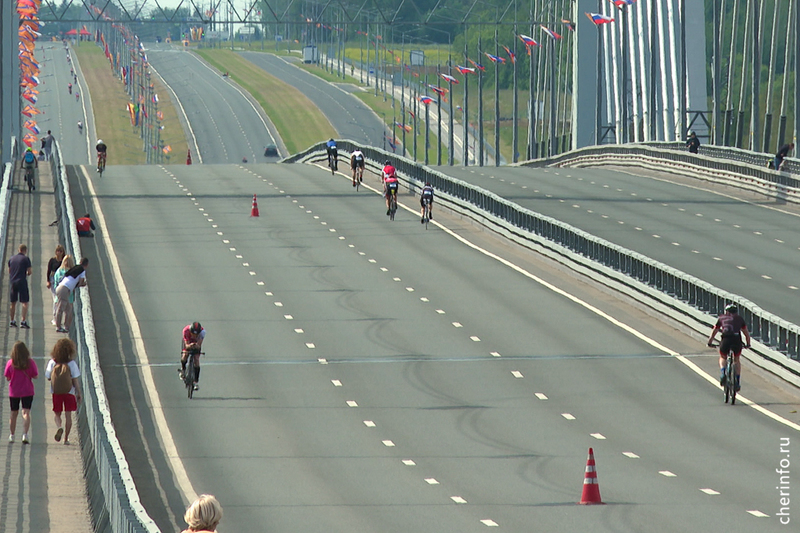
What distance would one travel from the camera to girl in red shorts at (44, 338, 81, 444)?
18406mm

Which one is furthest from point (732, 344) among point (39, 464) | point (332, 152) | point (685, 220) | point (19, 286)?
point (332, 152)

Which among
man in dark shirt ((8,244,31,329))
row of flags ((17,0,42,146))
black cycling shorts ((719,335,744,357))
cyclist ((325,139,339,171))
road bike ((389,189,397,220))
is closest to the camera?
black cycling shorts ((719,335,744,357))

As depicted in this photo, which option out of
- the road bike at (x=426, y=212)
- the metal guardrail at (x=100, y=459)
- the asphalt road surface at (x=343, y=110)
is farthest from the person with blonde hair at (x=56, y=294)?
the asphalt road surface at (x=343, y=110)

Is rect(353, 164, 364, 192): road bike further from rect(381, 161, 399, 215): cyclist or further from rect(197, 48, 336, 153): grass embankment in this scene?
rect(197, 48, 336, 153): grass embankment

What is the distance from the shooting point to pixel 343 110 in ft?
547

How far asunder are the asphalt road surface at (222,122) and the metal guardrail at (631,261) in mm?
88522

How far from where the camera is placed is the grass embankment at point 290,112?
5960 inches

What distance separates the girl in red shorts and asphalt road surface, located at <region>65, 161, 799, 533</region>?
Result: 3.38ft

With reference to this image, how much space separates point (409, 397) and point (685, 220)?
933 inches

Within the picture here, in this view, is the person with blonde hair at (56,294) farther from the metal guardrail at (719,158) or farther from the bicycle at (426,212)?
the metal guardrail at (719,158)

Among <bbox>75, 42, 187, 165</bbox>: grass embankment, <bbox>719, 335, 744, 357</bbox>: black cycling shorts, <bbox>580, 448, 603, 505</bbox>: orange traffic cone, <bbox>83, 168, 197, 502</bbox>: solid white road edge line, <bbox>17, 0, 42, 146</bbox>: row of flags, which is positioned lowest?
<bbox>75, 42, 187, 165</bbox>: grass embankment

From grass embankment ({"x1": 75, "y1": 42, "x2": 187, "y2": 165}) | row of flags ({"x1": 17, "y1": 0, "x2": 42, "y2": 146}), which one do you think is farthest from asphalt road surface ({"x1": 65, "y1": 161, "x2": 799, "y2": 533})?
grass embankment ({"x1": 75, "y1": 42, "x2": 187, "y2": 165})

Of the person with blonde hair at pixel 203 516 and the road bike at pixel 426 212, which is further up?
the person with blonde hair at pixel 203 516

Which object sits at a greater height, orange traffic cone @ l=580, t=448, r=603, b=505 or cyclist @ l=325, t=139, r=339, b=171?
cyclist @ l=325, t=139, r=339, b=171
